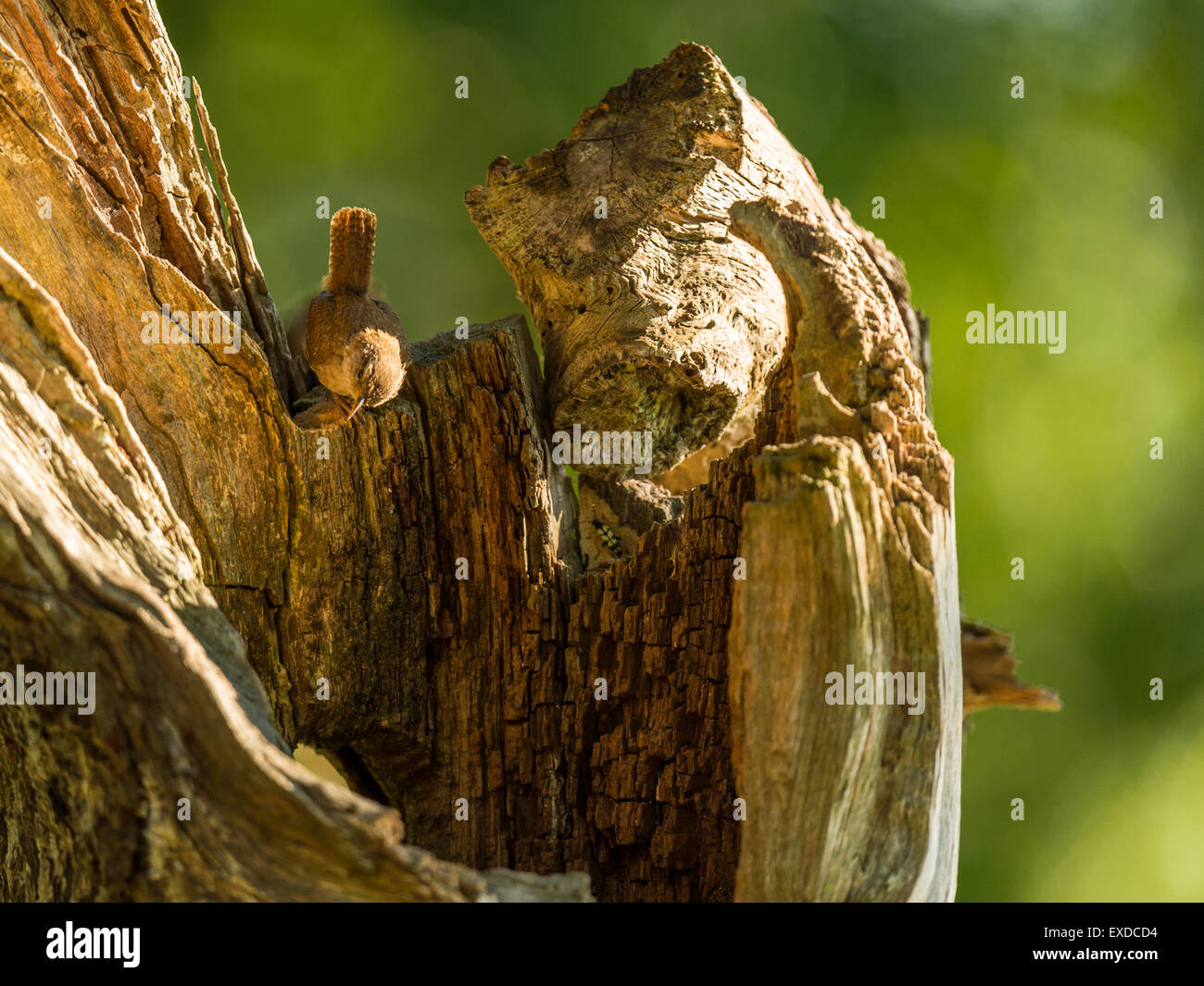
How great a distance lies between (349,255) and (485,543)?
723 mm

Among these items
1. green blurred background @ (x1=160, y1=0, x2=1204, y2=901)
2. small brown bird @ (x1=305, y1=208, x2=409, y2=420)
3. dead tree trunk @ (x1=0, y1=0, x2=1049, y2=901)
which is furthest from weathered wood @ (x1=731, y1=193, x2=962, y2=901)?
green blurred background @ (x1=160, y1=0, x2=1204, y2=901)

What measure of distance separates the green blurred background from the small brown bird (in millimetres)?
1758

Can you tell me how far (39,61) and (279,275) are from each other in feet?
7.58

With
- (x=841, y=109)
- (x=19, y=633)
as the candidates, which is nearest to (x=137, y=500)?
(x=19, y=633)

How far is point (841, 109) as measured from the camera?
420 centimetres

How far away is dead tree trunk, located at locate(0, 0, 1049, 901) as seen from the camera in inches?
50.6

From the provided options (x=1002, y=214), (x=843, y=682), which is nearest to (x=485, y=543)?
(x=843, y=682)

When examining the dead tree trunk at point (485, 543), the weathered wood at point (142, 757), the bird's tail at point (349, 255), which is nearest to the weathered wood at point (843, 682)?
the dead tree trunk at point (485, 543)

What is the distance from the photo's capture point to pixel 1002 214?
4156 mm

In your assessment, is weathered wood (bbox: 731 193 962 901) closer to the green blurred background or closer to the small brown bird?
the small brown bird

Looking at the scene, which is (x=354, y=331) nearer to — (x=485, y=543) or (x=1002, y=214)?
(x=485, y=543)

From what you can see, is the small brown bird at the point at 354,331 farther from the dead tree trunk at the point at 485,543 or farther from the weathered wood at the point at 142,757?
the weathered wood at the point at 142,757

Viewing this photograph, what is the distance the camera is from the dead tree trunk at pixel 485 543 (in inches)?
50.6

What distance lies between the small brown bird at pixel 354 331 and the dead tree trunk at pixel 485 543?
6 cm
